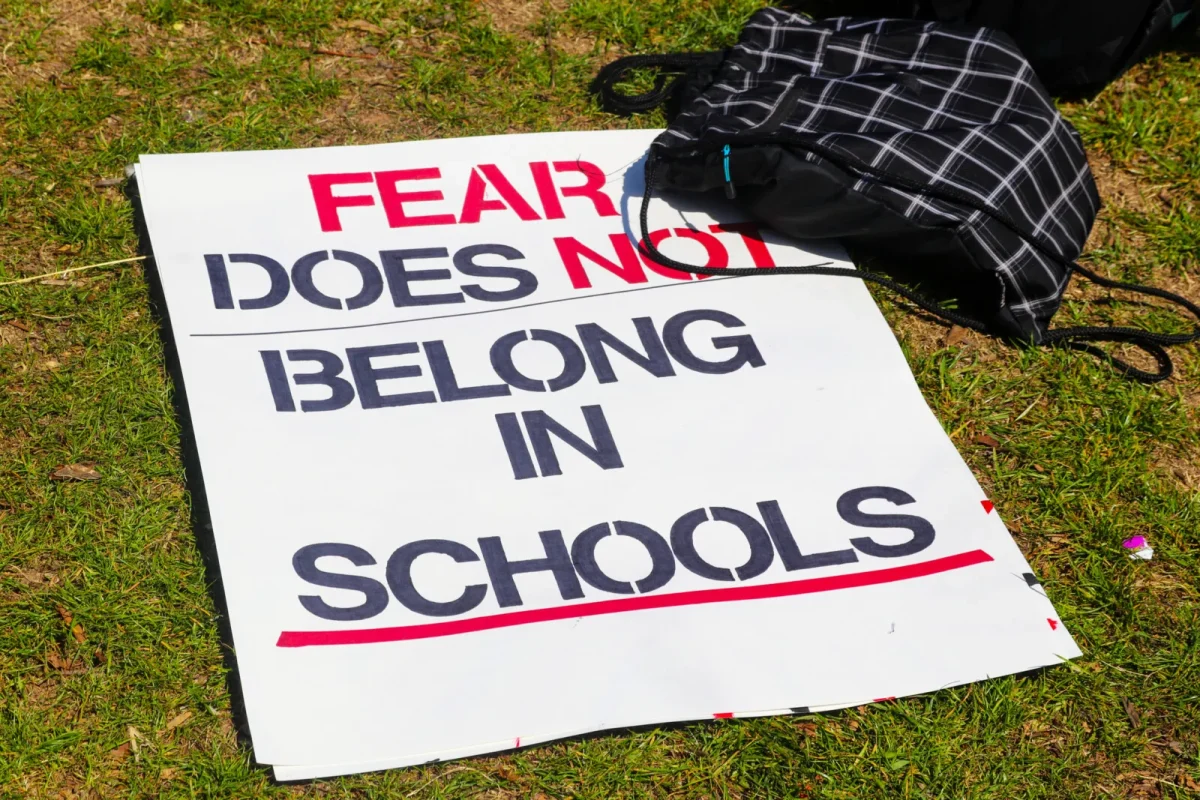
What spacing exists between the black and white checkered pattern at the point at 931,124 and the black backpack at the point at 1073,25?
19cm

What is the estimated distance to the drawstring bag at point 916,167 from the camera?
1997 millimetres

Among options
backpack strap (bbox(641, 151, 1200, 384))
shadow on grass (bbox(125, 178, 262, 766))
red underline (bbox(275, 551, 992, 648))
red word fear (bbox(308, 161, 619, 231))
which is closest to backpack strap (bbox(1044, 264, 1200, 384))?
backpack strap (bbox(641, 151, 1200, 384))

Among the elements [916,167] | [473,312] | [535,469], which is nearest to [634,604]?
[535,469]

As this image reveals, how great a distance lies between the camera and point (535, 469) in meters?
1.72

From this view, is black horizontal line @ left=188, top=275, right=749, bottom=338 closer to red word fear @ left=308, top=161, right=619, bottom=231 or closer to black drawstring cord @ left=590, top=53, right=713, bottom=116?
red word fear @ left=308, top=161, right=619, bottom=231

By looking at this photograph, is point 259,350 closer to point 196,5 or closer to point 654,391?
point 654,391

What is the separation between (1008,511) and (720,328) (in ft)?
1.92

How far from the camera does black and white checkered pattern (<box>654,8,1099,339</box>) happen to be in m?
2.00

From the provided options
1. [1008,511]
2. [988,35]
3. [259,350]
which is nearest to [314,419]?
[259,350]

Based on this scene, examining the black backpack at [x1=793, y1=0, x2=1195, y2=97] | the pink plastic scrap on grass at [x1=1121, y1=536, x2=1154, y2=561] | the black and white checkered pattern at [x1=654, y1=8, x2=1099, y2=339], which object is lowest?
the pink plastic scrap on grass at [x1=1121, y1=536, x2=1154, y2=561]

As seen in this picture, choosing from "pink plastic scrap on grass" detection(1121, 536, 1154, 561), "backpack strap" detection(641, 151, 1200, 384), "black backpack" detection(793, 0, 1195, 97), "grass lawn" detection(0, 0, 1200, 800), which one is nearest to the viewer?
"grass lawn" detection(0, 0, 1200, 800)

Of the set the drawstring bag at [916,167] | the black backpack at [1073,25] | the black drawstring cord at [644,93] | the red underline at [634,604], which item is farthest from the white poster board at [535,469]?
the black backpack at [1073,25]

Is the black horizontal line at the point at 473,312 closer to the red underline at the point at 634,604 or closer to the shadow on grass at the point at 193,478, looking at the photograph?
the shadow on grass at the point at 193,478

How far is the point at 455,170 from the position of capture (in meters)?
2.15
